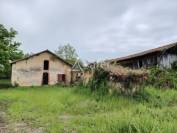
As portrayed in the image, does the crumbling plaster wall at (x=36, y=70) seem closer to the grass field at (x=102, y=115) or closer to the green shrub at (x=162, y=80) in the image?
the grass field at (x=102, y=115)

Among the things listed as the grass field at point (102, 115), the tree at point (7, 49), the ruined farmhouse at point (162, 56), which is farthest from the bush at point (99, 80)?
the tree at point (7, 49)

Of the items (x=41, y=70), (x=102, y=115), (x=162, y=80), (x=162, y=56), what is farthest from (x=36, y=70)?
(x=102, y=115)

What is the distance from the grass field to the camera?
21.6 ft

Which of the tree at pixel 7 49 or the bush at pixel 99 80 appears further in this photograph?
the tree at pixel 7 49

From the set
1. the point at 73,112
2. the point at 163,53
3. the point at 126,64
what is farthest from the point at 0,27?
the point at 73,112

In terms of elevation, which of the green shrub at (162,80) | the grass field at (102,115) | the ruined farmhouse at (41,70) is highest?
the ruined farmhouse at (41,70)

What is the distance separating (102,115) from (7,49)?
2956 cm

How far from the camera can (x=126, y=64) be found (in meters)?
26.3

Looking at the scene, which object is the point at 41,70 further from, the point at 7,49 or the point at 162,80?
the point at 162,80

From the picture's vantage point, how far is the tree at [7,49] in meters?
35.8

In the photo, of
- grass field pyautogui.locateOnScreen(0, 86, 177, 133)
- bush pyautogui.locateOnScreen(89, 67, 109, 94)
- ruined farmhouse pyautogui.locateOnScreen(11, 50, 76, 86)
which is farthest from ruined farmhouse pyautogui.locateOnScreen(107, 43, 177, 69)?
ruined farmhouse pyautogui.locateOnScreen(11, 50, 76, 86)

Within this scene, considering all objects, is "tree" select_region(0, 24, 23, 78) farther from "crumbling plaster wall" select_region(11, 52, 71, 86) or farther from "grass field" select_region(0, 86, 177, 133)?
"grass field" select_region(0, 86, 177, 133)

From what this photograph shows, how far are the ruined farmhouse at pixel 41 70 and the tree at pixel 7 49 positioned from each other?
4.69 feet

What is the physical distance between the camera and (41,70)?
38.8 metres
